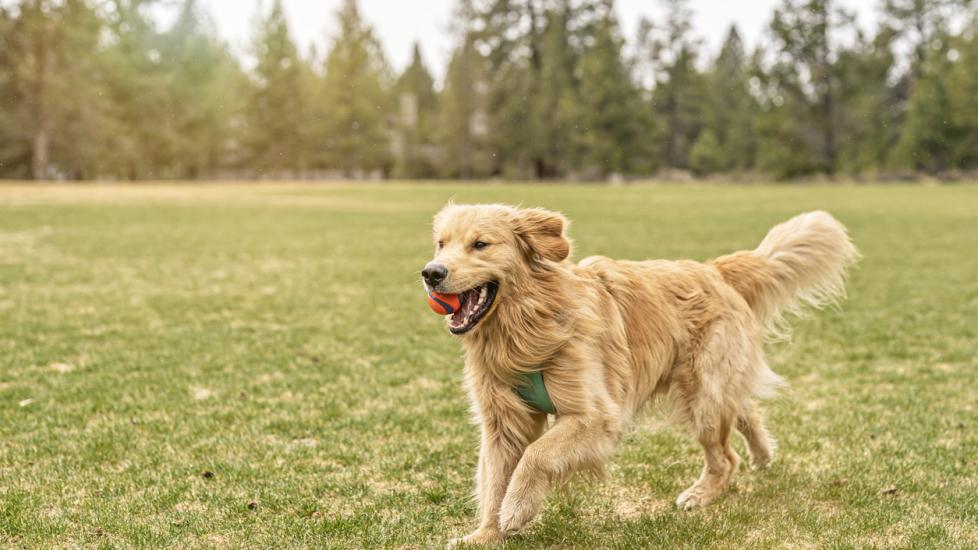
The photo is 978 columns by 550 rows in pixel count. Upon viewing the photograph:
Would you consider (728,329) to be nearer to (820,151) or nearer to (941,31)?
(820,151)

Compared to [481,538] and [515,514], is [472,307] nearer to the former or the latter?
[515,514]

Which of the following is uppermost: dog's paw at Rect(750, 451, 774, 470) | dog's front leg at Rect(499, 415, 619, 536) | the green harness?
the green harness

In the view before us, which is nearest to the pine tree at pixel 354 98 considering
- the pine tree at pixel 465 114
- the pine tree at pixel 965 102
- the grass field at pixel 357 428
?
the pine tree at pixel 465 114

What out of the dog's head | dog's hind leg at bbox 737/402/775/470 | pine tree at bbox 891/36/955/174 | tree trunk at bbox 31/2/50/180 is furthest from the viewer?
pine tree at bbox 891/36/955/174

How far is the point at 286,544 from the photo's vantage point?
3.80m

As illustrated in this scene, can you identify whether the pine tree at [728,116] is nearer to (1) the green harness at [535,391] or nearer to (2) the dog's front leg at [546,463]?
(1) the green harness at [535,391]

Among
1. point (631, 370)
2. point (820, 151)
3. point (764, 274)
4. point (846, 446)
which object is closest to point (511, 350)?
point (631, 370)

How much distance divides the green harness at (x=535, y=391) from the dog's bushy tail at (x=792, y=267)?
1678 millimetres

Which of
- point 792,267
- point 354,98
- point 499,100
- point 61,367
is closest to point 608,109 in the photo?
point 499,100

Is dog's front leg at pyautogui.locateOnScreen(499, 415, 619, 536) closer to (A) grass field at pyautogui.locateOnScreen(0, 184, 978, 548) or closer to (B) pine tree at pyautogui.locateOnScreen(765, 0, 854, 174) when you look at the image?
(A) grass field at pyautogui.locateOnScreen(0, 184, 978, 548)

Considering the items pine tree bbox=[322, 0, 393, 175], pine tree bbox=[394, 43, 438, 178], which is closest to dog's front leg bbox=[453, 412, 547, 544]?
pine tree bbox=[394, 43, 438, 178]

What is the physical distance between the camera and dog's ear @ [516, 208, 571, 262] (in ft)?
13.0

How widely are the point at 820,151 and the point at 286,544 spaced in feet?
217

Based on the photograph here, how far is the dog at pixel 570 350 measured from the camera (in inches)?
Result: 149
